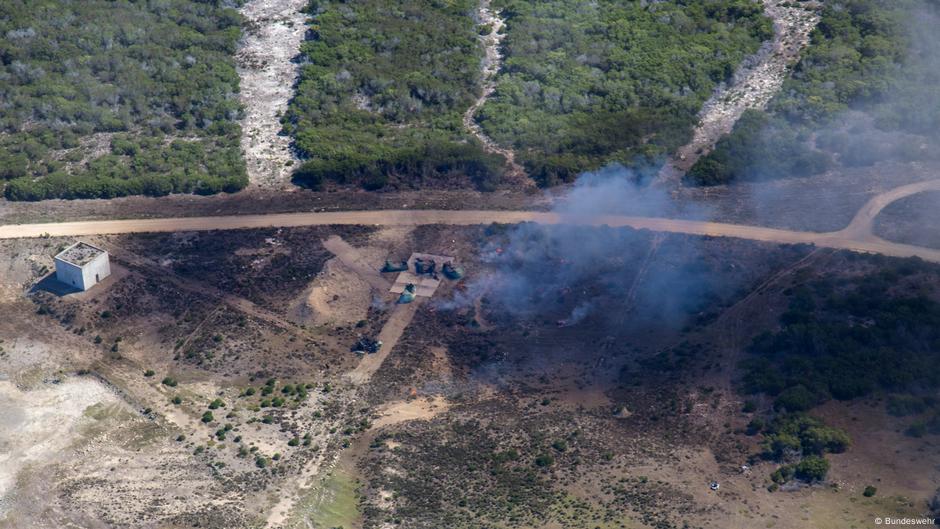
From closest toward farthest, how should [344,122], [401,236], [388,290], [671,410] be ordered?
[671,410] → [388,290] → [401,236] → [344,122]

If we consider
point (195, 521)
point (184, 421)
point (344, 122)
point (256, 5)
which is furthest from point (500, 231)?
point (256, 5)

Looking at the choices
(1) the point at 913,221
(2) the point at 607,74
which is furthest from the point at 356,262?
(1) the point at 913,221

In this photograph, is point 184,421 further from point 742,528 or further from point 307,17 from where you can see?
point 307,17

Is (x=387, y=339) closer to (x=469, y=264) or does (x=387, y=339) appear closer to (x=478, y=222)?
(x=469, y=264)

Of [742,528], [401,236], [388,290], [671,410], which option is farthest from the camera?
[401,236]

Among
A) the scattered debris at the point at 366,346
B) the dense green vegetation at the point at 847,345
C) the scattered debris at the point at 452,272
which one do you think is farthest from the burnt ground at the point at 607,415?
the scattered debris at the point at 452,272

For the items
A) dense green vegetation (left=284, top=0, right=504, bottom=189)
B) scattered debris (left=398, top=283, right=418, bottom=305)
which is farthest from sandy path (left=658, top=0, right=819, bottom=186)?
scattered debris (left=398, top=283, right=418, bottom=305)
